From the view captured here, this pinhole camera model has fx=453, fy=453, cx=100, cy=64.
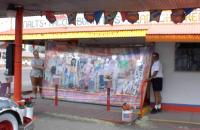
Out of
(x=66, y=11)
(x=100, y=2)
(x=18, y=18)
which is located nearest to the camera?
(x=100, y=2)

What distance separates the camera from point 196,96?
13.6 meters

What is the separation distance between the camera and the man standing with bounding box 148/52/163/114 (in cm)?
1334

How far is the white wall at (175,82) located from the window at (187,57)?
0.43 feet

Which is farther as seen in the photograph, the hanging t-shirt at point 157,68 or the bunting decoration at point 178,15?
the hanging t-shirt at point 157,68

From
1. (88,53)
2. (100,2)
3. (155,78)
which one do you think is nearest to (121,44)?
(88,53)

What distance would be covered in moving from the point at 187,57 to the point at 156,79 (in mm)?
1297

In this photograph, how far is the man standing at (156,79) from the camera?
1334cm

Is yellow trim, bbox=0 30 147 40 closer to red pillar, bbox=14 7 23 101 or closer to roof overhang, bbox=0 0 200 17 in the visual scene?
roof overhang, bbox=0 0 200 17

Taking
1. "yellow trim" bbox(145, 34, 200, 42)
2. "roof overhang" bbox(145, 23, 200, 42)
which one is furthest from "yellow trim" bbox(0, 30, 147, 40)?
"yellow trim" bbox(145, 34, 200, 42)

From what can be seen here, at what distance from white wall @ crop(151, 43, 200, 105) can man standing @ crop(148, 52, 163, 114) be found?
0.51 meters

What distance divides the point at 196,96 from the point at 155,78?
4.51ft

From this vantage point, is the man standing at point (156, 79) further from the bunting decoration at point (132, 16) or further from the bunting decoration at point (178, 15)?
the bunting decoration at point (178, 15)

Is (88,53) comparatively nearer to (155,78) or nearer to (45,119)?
(155,78)

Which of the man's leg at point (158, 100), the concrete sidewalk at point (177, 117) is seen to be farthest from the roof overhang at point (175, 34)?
the concrete sidewalk at point (177, 117)
